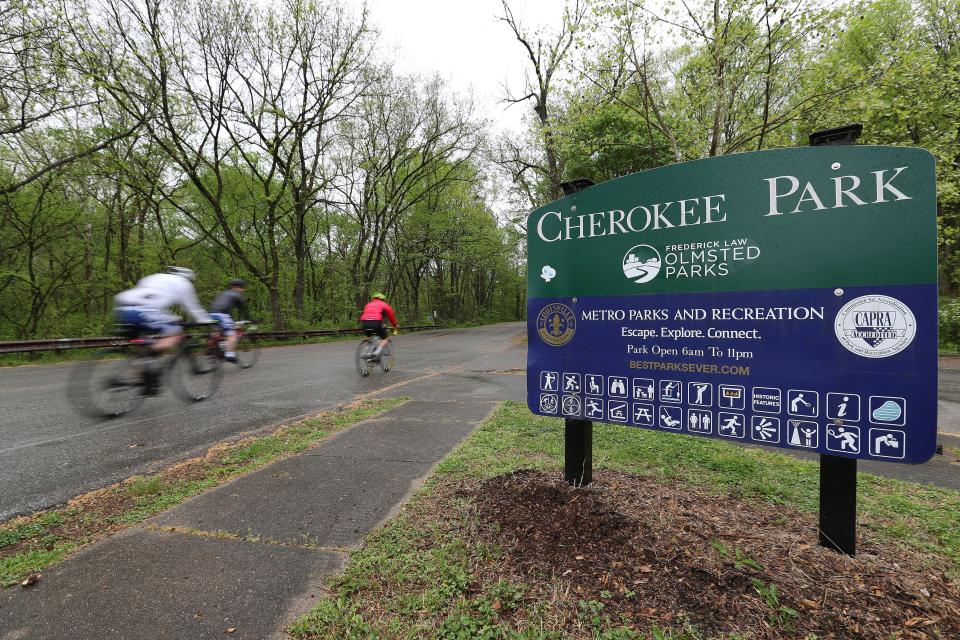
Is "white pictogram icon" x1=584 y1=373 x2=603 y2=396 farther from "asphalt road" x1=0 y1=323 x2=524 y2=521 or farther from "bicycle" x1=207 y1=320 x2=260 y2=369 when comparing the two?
"bicycle" x1=207 y1=320 x2=260 y2=369

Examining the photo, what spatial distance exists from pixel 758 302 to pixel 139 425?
6.93 meters

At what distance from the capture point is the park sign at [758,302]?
75.5 inches

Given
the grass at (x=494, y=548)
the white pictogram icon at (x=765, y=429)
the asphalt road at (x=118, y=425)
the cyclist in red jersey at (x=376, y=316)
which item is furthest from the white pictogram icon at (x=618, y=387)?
the cyclist in red jersey at (x=376, y=316)

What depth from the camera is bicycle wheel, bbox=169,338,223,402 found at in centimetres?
582

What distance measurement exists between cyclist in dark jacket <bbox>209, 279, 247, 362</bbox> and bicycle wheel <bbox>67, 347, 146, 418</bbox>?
2423 millimetres

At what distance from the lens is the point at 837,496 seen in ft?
7.29

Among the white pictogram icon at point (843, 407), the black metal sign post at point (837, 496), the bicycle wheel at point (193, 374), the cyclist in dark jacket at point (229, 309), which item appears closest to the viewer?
the white pictogram icon at point (843, 407)

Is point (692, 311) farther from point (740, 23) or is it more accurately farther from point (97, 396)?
point (740, 23)

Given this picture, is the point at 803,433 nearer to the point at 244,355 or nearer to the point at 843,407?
the point at 843,407

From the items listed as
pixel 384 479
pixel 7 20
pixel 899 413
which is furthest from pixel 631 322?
pixel 7 20

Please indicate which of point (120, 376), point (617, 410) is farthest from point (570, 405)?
point (120, 376)

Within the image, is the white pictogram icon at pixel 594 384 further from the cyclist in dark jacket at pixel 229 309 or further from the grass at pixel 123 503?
the cyclist in dark jacket at pixel 229 309

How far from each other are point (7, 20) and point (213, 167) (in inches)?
356

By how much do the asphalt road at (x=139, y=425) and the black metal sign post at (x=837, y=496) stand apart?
2231 millimetres
